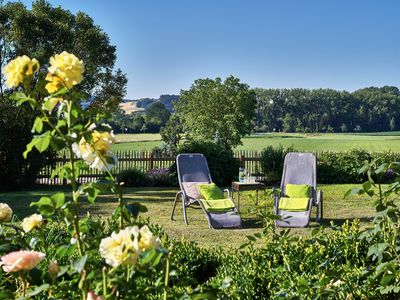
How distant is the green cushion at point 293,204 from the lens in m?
7.76

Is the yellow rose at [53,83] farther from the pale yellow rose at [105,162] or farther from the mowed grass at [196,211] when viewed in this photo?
the mowed grass at [196,211]

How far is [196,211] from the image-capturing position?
955 centimetres

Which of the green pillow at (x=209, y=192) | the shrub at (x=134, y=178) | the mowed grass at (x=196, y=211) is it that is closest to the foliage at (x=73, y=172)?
the mowed grass at (x=196, y=211)

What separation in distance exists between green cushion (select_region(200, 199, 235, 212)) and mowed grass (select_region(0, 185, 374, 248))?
0.30 meters

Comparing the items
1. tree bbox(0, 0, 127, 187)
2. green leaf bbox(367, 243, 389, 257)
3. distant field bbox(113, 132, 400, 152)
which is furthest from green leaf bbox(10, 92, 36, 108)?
distant field bbox(113, 132, 400, 152)

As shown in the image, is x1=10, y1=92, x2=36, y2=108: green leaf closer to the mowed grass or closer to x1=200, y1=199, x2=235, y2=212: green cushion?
the mowed grass

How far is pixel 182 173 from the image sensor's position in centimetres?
895

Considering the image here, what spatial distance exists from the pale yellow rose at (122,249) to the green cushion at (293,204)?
6798 mm

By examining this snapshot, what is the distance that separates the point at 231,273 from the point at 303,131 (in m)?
69.2

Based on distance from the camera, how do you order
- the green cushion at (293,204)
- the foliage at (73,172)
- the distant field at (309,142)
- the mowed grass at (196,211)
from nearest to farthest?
the foliage at (73,172)
the mowed grass at (196,211)
the green cushion at (293,204)
the distant field at (309,142)

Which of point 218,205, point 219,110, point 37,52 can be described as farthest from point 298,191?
point 219,110

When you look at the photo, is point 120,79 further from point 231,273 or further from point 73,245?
point 73,245

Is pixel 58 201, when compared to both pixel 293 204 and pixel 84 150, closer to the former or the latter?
pixel 84 150

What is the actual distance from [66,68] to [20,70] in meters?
0.11
